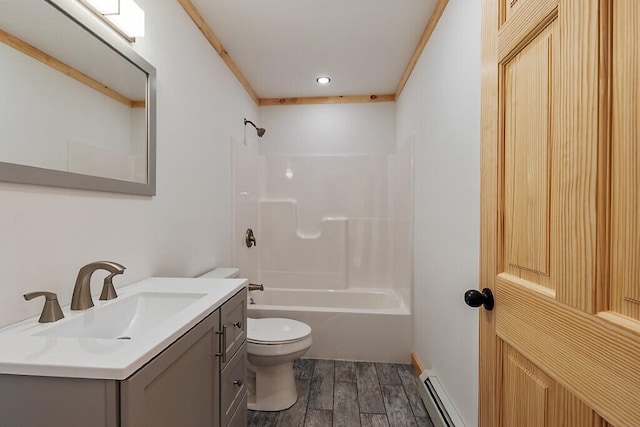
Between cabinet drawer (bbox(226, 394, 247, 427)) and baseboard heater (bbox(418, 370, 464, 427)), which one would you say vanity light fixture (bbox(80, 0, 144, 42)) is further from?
baseboard heater (bbox(418, 370, 464, 427))

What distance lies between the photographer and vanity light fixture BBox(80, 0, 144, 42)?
1164 mm

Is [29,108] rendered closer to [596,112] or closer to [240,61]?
[596,112]

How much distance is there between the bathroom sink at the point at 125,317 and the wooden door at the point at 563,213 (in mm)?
1043

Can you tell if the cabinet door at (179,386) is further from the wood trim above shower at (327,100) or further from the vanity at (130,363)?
the wood trim above shower at (327,100)

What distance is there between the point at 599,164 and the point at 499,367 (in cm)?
61

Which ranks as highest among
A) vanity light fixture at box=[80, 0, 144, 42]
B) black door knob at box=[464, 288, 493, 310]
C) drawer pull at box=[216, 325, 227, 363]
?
vanity light fixture at box=[80, 0, 144, 42]

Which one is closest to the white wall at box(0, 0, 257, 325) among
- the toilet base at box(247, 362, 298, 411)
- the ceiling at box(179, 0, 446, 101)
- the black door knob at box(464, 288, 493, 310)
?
the ceiling at box(179, 0, 446, 101)

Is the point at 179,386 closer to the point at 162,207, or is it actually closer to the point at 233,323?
the point at 233,323

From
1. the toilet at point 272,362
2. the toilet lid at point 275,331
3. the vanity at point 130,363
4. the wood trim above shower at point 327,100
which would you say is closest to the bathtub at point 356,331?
the toilet lid at point 275,331

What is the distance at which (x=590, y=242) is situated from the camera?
55 cm

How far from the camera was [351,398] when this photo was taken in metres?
2.06

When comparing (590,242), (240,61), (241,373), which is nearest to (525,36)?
(590,242)

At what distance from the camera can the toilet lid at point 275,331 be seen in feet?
6.35

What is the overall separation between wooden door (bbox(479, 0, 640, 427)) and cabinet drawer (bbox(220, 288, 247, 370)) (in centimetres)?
91
